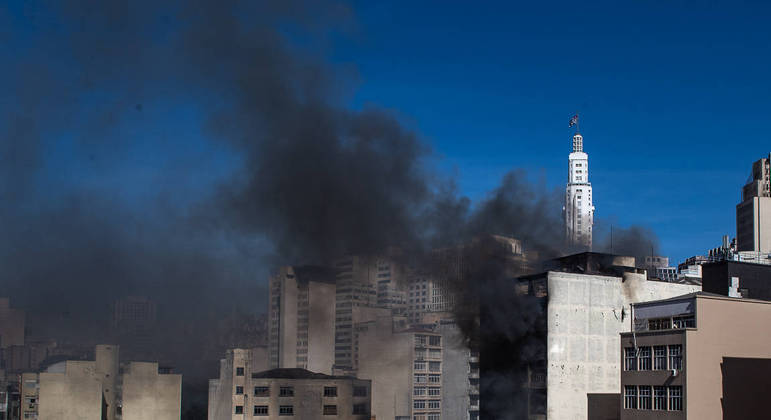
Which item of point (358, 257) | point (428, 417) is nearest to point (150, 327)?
point (428, 417)

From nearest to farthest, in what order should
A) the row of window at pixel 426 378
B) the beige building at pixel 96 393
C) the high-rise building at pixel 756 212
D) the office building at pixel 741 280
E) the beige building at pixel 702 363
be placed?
the beige building at pixel 702 363 < the office building at pixel 741 280 < the beige building at pixel 96 393 < the row of window at pixel 426 378 < the high-rise building at pixel 756 212

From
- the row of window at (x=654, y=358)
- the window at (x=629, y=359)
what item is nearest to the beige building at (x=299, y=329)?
the window at (x=629, y=359)

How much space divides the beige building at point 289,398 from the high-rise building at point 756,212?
82.5 m

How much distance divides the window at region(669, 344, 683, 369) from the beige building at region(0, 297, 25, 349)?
112 metres

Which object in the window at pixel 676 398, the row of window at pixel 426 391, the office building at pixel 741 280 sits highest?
the office building at pixel 741 280

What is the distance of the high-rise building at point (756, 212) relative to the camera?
14762 cm

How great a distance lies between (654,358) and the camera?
149 feet

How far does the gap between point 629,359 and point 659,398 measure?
287 centimetres

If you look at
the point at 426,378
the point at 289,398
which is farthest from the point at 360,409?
the point at 426,378

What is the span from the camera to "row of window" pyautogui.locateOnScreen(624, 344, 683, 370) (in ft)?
144

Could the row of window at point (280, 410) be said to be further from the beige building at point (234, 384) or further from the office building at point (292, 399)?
the beige building at point (234, 384)

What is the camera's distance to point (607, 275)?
65.3 meters

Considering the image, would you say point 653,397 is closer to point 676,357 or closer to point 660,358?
point 660,358

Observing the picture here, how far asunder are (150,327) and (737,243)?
96.4 meters
